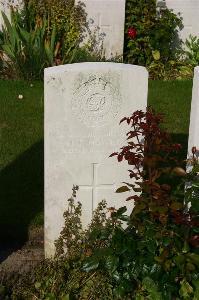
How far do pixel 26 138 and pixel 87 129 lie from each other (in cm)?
252

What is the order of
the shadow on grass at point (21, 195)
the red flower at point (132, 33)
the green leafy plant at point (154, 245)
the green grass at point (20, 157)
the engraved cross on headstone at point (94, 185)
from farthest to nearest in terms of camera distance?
the red flower at point (132, 33)
the green grass at point (20, 157)
the shadow on grass at point (21, 195)
the engraved cross on headstone at point (94, 185)
the green leafy plant at point (154, 245)

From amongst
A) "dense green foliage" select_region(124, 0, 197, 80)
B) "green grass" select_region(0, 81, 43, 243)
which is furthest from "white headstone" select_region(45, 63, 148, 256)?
"dense green foliage" select_region(124, 0, 197, 80)

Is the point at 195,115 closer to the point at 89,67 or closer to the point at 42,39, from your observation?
the point at 89,67

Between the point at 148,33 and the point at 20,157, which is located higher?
the point at 148,33

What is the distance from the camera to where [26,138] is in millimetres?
6641

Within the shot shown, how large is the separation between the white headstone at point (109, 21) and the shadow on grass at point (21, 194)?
3243 mm

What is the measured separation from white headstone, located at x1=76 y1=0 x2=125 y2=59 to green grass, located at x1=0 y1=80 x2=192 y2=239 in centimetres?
96

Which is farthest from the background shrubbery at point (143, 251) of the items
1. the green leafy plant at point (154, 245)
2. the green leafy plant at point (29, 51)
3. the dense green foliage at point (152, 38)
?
the dense green foliage at point (152, 38)

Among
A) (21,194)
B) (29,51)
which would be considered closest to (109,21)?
(29,51)

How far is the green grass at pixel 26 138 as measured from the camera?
17.1 ft

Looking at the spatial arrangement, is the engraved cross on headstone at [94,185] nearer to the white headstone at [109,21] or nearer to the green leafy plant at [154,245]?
the green leafy plant at [154,245]

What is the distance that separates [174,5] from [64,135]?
5.73 m

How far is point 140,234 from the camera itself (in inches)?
152

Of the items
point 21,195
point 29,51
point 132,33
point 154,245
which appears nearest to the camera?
point 154,245
